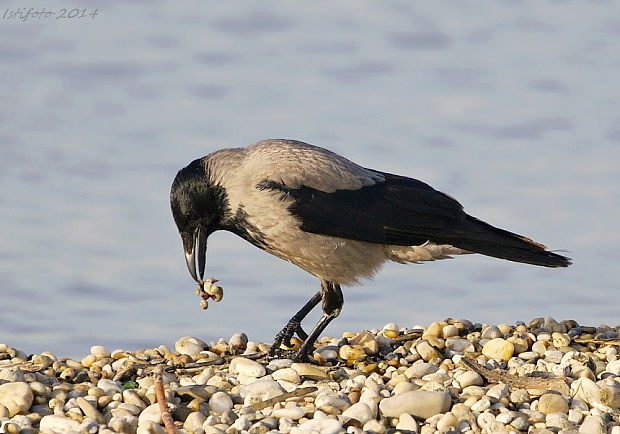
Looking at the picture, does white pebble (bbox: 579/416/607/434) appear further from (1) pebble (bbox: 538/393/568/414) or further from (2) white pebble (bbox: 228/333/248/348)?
(2) white pebble (bbox: 228/333/248/348)

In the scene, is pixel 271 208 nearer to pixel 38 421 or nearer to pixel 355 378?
pixel 355 378

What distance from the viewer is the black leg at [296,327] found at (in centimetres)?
855

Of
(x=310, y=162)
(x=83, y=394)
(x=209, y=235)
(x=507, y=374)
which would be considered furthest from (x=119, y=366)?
(x=507, y=374)

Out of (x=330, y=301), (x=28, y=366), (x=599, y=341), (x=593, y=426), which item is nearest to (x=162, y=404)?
(x=28, y=366)

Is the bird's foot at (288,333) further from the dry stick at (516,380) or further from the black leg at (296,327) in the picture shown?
the dry stick at (516,380)

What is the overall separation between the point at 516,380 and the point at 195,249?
2.94 metres

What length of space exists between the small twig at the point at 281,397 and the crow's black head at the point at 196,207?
213 cm

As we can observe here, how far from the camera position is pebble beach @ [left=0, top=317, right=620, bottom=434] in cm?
622

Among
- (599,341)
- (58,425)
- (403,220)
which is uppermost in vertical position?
(403,220)

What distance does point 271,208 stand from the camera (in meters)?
8.09

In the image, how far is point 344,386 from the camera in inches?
273

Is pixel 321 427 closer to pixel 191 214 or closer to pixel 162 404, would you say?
pixel 162 404

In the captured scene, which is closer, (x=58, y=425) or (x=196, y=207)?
(x=58, y=425)

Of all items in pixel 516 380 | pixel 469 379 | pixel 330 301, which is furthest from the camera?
pixel 330 301
